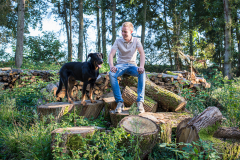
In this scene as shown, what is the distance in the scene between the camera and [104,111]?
372 centimetres

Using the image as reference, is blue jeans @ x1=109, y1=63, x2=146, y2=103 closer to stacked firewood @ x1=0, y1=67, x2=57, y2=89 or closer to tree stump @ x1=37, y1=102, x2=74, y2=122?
tree stump @ x1=37, y1=102, x2=74, y2=122

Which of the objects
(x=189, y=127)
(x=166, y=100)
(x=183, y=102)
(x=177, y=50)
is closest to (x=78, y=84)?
(x=166, y=100)

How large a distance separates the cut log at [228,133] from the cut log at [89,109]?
2292 mm

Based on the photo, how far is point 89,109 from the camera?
354cm

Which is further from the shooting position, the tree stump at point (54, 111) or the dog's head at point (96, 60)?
the dog's head at point (96, 60)

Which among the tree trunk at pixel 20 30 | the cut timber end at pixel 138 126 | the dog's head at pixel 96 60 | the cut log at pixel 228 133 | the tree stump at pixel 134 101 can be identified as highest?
the tree trunk at pixel 20 30

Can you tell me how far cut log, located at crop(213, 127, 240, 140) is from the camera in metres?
2.43

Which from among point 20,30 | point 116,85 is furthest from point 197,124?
point 20,30

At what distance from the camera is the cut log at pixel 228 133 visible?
7.97ft

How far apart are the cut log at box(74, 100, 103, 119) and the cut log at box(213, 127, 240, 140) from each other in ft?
7.52

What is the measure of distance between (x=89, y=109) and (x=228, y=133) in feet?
8.44

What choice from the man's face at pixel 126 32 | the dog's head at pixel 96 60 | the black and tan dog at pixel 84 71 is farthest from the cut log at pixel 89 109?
the man's face at pixel 126 32

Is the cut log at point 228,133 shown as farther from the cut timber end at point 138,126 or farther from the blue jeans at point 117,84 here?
the blue jeans at point 117,84


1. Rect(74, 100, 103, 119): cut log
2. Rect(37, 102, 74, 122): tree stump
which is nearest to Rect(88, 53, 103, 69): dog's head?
Rect(74, 100, 103, 119): cut log
